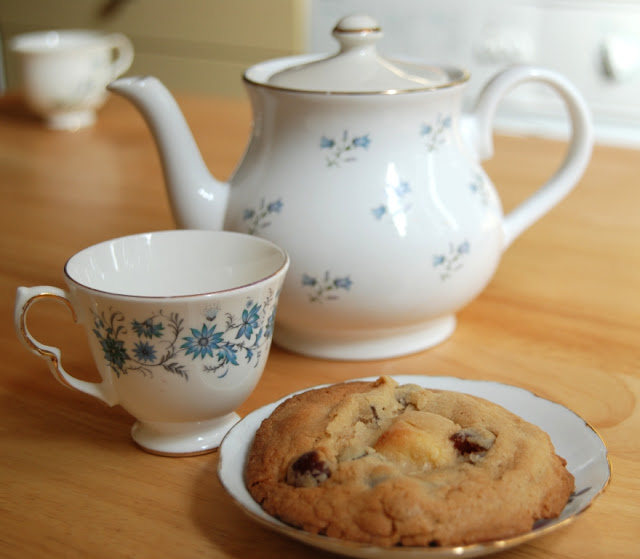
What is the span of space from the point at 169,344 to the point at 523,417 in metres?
0.23

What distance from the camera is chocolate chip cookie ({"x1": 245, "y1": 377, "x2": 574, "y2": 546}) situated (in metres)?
0.40

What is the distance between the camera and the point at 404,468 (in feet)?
1.44

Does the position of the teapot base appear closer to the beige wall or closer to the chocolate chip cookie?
the chocolate chip cookie

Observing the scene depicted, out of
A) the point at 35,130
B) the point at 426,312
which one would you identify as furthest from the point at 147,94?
the point at 35,130

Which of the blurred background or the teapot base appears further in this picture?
the blurred background

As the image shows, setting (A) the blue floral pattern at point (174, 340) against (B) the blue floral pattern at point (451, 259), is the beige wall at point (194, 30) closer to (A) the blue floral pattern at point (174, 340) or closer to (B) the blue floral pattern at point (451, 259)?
(B) the blue floral pattern at point (451, 259)

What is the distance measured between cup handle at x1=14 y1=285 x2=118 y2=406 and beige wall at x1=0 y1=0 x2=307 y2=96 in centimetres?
195

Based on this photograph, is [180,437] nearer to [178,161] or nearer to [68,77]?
[178,161]

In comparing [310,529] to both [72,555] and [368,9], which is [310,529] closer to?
[72,555]

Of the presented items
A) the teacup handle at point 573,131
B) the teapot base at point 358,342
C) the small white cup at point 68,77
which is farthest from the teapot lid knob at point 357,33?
the small white cup at point 68,77

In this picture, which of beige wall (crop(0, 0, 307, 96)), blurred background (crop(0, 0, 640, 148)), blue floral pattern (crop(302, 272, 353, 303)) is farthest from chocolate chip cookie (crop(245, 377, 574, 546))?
beige wall (crop(0, 0, 307, 96))

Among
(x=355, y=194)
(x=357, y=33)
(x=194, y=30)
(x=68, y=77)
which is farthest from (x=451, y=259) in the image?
(x=194, y=30)

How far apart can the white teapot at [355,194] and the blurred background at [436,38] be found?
1.22 meters

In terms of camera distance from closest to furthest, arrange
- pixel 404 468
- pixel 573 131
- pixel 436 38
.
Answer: pixel 404 468 → pixel 573 131 → pixel 436 38
